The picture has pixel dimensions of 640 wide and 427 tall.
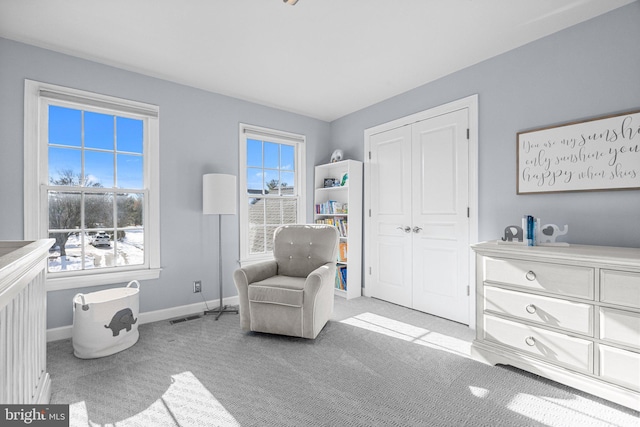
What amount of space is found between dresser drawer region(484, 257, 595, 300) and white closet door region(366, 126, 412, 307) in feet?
4.31

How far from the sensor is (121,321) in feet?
7.92

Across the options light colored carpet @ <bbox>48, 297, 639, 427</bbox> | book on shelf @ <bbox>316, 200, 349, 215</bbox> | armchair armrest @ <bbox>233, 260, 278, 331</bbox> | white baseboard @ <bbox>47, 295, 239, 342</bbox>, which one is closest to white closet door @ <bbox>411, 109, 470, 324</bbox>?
light colored carpet @ <bbox>48, 297, 639, 427</bbox>

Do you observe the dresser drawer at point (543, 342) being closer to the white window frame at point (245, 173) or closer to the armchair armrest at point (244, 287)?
the armchair armrest at point (244, 287)

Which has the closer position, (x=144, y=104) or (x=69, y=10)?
(x=69, y=10)

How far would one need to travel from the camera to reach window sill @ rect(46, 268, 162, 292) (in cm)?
263

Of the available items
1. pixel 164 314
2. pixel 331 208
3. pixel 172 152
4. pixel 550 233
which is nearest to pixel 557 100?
pixel 550 233

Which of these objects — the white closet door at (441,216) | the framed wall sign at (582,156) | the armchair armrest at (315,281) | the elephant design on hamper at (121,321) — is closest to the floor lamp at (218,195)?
the elephant design on hamper at (121,321)

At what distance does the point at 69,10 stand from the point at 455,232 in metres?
3.66

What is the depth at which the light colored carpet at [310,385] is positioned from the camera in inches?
64.7

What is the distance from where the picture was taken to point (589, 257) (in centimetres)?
177

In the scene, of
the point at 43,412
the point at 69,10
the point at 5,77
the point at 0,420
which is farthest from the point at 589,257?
the point at 5,77

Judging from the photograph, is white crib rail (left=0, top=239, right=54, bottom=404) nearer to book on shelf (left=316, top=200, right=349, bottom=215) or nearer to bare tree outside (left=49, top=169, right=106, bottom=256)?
bare tree outside (left=49, top=169, right=106, bottom=256)

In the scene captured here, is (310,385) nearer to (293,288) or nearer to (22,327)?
(293,288)

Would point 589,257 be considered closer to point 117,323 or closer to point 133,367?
point 133,367
